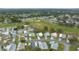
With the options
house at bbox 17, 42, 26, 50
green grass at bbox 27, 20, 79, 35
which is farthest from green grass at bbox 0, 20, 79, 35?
house at bbox 17, 42, 26, 50

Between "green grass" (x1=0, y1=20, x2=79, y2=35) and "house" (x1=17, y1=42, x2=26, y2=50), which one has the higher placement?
"green grass" (x1=0, y1=20, x2=79, y2=35)

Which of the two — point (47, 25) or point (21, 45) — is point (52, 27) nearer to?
point (47, 25)

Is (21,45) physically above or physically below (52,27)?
below

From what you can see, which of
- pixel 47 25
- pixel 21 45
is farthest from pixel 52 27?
pixel 21 45

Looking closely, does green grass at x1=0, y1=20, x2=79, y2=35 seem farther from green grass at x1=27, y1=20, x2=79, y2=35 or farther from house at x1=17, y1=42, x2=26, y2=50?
house at x1=17, y1=42, x2=26, y2=50

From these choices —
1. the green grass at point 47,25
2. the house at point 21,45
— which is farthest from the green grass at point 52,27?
the house at point 21,45

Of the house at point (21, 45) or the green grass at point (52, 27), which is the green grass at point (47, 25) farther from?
the house at point (21, 45)

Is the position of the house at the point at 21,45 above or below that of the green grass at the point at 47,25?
below

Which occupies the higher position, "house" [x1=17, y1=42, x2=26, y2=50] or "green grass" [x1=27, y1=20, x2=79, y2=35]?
"green grass" [x1=27, y1=20, x2=79, y2=35]
